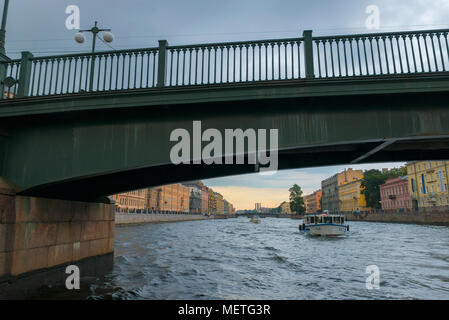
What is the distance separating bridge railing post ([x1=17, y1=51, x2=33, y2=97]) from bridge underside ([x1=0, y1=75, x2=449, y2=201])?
82 centimetres

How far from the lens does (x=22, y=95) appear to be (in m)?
8.82

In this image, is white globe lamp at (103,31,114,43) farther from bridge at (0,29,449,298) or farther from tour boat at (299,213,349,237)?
tour boat at (299,213,349,237)

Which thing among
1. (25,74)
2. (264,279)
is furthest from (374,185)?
(25,74)

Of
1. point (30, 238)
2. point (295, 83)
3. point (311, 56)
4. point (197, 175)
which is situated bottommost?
point (30, 238)

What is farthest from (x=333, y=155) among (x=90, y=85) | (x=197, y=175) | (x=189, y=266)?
(x=189, y=266)

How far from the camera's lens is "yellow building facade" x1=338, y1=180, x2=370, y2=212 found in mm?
126750

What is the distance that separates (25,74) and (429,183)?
82479 mm

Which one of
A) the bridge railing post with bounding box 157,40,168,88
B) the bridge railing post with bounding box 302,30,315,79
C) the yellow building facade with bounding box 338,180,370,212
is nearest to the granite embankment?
the yellow building facade with bounding box 338,180,370,212

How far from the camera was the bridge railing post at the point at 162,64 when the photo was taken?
8.45 meters

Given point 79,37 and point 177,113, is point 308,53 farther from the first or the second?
point 79,37

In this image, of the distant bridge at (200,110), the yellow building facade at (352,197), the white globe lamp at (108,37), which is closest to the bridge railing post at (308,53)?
the distant bridge at (200,110)

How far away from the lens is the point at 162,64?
8.63 meters
